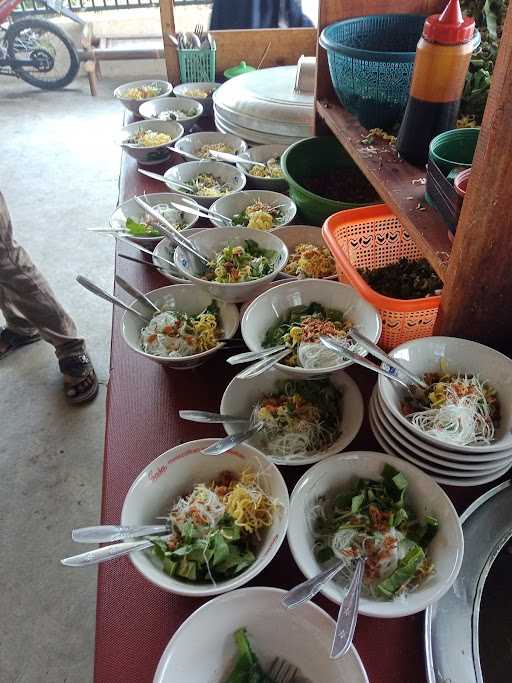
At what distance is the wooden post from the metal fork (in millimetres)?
621

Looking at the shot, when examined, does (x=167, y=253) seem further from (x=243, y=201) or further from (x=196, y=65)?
(x=196, y=65)

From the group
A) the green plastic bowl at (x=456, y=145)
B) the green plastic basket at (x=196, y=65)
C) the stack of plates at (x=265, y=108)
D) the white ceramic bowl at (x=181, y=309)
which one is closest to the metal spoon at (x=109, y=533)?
the white ceramic bowl at (x=181, y=309)

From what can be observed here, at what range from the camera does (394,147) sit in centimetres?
108

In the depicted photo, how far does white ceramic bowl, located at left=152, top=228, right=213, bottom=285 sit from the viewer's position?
1.28m

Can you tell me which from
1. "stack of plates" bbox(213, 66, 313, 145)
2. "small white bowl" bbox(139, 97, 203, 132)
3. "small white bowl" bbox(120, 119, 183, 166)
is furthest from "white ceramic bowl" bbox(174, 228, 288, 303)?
"small white bowl" bbox(139, 97, 203, 132)

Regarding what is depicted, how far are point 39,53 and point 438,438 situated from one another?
19.2ft

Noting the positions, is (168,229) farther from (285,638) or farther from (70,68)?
(70,68)

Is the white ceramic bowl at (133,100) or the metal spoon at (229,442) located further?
the white ceramic bowl at (133,100)

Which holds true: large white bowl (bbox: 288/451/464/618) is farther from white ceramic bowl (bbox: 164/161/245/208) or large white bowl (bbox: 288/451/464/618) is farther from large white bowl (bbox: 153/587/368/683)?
white ceramic bowl (bbox: 164/161/245/208)

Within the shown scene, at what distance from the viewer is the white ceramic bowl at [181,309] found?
1.03 meters

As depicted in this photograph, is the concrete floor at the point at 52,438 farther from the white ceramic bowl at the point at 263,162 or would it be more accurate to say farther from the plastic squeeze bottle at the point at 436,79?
the plastic squeeze bottle at the point at 436,79

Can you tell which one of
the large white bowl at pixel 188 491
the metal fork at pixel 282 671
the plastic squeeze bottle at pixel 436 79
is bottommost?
the metal fork at pixel 282 671

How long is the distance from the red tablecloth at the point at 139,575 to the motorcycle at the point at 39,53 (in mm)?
4915

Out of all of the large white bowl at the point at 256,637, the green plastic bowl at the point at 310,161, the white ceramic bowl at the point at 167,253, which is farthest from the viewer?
the green plastic bowl at the point at 310,161
